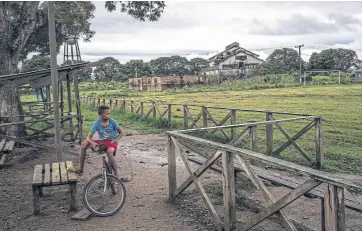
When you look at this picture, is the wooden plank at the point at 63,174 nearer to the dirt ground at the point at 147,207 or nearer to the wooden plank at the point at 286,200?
the dirt ground at the point at 147,207

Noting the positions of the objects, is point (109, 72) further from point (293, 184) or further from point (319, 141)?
point (293, 184)

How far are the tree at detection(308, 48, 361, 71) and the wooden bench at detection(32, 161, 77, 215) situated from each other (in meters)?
76.4

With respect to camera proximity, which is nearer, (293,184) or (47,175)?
(293,184)

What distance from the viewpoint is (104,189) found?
5750 millimetres

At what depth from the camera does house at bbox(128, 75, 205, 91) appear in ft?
172

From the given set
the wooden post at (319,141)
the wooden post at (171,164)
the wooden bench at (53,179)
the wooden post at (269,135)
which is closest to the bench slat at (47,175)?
the wooden bench at (53,179)

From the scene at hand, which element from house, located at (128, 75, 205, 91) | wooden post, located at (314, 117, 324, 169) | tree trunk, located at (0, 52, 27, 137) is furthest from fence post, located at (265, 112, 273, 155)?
house, located at (128, 75, 205, 91)

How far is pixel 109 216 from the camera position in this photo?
545cm

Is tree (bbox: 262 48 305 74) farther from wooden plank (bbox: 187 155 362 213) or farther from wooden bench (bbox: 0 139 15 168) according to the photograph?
wooden plank (bbox: 187 155 362 213)

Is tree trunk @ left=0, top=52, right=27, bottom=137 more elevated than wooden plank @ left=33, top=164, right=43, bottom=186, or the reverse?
tree trunk @ left=0, top=52, right=27, bottom=137

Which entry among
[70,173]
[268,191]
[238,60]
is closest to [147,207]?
[70,173]

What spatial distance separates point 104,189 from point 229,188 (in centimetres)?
219

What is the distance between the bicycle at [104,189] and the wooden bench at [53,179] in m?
0.24

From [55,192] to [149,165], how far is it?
2.73 m
